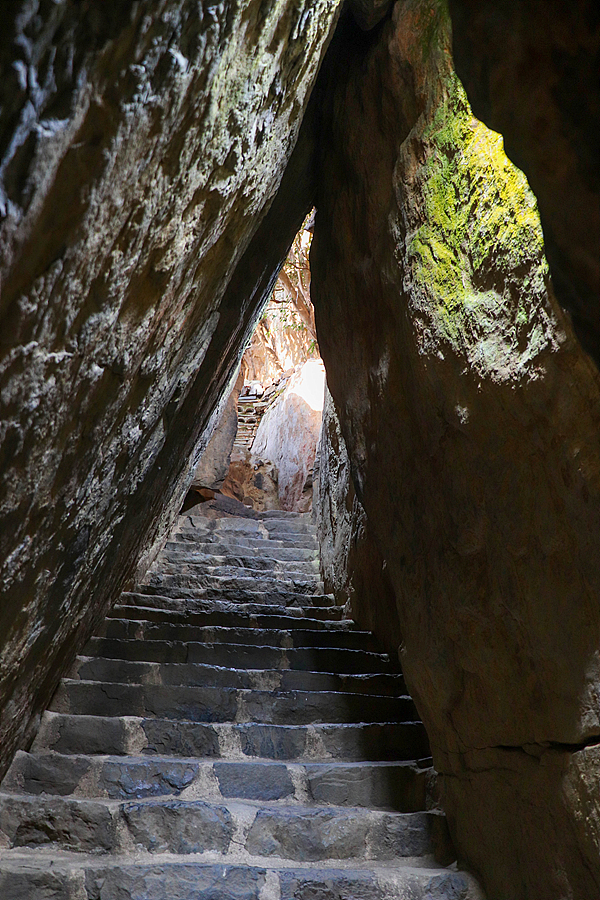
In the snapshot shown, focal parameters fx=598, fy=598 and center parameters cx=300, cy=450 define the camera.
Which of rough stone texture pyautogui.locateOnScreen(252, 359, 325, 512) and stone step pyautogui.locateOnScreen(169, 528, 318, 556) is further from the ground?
rough stone texture pyautogui.locateOnScreen(252, 359, 325, 512)

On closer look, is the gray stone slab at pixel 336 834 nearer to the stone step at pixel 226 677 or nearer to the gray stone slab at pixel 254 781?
the gray stone slab at pixel 254 781

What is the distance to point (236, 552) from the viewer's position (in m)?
5.34

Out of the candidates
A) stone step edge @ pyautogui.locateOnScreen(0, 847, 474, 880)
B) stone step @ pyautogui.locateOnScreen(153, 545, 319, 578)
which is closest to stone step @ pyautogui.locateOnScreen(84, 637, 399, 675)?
stone step edge @ pyautogui.locateOnScreen(0, 847, 474, 880)

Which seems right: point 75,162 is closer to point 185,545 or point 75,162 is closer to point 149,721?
point 149,721

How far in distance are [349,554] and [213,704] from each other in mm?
1506

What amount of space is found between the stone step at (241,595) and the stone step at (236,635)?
0.65 meters

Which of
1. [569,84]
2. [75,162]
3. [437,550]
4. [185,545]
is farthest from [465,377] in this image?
[185,545]

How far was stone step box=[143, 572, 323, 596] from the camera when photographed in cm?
449

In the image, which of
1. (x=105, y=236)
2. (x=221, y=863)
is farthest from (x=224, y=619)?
(x=105, y=236)

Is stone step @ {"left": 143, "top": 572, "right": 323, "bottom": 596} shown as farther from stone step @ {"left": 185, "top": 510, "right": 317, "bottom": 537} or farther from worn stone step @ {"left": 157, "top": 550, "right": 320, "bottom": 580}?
stone step @ {"left": 185, "top": 510, "right": 317, "bottom": 537}

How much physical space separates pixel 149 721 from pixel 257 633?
1004 mm

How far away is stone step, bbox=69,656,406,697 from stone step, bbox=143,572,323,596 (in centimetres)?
129

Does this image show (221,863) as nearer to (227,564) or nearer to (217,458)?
(227,564)

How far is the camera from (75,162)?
94cm
